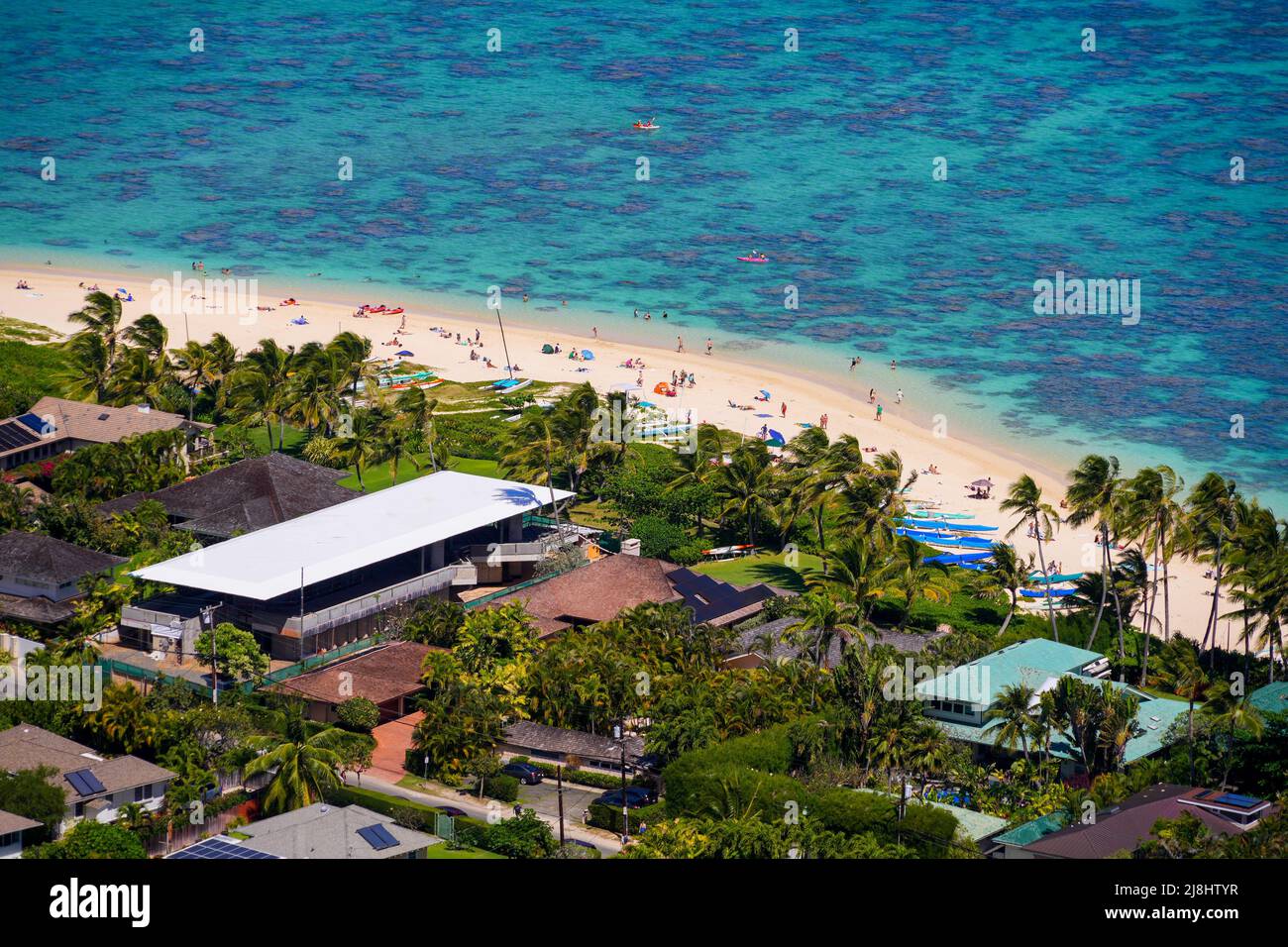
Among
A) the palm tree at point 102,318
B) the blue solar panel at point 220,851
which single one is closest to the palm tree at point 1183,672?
the blue solar panel at point 220,851

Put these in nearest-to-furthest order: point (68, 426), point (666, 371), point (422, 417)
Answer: point (422, 417) < point (68, 426) < point (666, 371)

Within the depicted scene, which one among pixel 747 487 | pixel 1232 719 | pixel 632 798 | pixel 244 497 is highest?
pixel 244 497

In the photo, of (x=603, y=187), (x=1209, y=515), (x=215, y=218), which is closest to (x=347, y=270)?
(x=215, y=218)

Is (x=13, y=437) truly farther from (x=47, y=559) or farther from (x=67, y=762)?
(x=67, y=762)

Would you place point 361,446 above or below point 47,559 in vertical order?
above

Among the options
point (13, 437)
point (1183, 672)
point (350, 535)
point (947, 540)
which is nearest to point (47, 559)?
point (350, 535)

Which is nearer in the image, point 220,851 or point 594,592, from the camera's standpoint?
point 220,851

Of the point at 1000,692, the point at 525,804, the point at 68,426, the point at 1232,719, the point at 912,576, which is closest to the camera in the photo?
the point at 525,804
